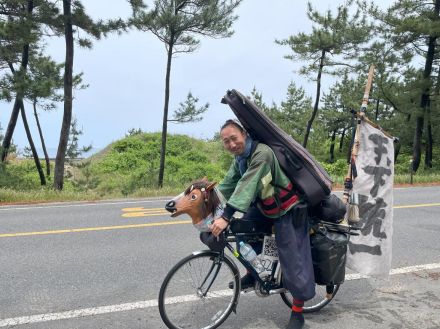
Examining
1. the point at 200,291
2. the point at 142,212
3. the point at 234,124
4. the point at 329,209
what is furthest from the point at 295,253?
the point at 142,212

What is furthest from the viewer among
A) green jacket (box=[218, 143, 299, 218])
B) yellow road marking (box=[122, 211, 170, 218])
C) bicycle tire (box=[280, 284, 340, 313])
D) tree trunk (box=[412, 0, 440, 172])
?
tree trunk (box=[412, 0, 440, 172])

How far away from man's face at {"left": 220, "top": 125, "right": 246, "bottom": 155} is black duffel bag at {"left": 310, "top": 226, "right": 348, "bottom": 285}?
3.35 ft

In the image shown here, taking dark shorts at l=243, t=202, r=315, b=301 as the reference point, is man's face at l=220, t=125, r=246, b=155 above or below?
above

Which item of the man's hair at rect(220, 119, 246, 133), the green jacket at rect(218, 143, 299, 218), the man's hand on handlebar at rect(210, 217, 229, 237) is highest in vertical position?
the man's hair at rect(220, 119, 246, 133)

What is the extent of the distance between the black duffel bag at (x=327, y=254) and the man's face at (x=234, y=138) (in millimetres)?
1020

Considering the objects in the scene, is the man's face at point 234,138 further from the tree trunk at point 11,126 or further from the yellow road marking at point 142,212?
the tree trunk at point 11,126

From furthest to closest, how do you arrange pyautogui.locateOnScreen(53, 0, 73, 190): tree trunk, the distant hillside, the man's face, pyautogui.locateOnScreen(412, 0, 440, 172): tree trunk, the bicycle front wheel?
the distant hillside, pyautogui.locateOnScreen(412, 0, 440, 172): tree trunk, pyautogui.locateOnScreen(53, 0, 73, 190): tree trunk, the bicycle front wheel, the man's face

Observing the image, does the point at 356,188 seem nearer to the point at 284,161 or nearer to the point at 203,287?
the point at 284,161

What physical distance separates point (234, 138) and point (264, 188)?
46 centimetres

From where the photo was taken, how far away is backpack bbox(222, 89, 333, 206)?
3.10m

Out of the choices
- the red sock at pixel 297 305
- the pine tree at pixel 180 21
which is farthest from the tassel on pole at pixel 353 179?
the pine tree at pixel 180 21

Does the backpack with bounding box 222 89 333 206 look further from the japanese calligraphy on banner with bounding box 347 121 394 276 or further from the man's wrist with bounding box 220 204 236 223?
the japanese calligraphy on banner with bounding box 347 121 394 276

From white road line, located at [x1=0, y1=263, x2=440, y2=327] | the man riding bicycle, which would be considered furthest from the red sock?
white road line, located at [x1=0, y1=263, x2=440, y2=327]

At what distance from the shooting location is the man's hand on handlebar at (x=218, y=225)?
2939mm
